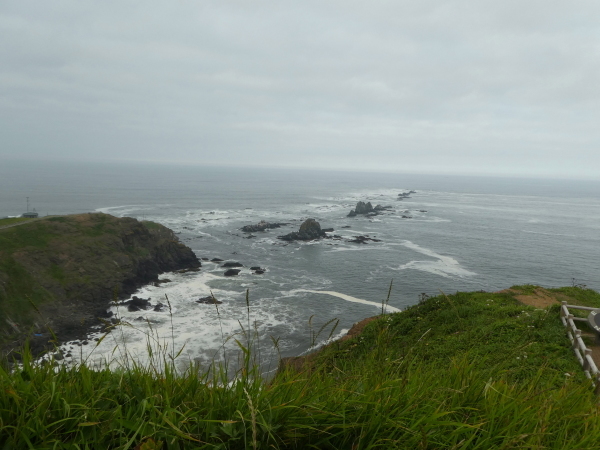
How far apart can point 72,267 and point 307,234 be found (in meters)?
42.4

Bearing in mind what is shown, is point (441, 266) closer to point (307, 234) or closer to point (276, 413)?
point (307, 234)

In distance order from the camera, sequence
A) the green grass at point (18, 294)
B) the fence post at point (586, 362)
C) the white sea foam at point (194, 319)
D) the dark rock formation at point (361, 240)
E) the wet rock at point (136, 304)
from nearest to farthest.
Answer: the fence post at point (586, 362)
the white sea foam at point (194, 319)
the green grass at point (18, 294)
the wet rock at point (136, 304)
the dark rock formation at point (361, 240)

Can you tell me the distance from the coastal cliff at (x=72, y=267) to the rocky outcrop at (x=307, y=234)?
74.0ft

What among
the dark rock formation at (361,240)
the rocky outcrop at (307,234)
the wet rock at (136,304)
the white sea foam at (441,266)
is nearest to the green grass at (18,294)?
the wet rock at (136,304)

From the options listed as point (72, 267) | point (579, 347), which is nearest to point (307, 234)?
point (72, 267)

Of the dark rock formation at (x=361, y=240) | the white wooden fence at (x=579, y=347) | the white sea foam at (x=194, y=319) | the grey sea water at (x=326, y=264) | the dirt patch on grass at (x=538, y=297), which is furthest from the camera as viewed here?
the dark rock formation at (x=361, y=240)

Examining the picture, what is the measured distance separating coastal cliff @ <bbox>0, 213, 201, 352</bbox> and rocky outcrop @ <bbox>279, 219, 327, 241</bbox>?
74.0 ft

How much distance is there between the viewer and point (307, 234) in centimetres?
7188

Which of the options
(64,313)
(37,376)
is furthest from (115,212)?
(37,376)

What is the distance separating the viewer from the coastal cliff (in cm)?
3186

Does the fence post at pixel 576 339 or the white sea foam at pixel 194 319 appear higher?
the fence post at pixel 576 339

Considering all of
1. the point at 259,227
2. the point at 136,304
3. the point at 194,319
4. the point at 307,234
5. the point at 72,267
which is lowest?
the point at 194,319

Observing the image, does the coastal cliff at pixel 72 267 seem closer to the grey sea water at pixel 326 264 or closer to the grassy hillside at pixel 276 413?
the grey sea water at pixel 326 264

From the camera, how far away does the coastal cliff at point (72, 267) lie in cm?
3186
